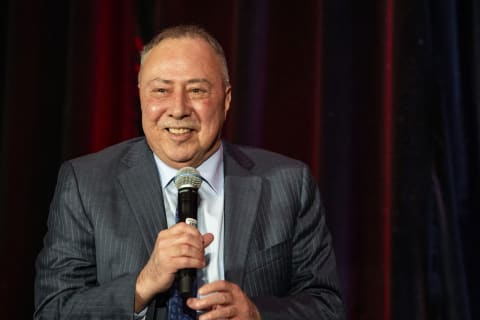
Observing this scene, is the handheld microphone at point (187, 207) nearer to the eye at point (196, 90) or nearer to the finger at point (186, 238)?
the finger at point (186, 238)

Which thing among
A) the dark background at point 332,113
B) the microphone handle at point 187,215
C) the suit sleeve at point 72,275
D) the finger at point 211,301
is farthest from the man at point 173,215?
the dark background at point 332,113

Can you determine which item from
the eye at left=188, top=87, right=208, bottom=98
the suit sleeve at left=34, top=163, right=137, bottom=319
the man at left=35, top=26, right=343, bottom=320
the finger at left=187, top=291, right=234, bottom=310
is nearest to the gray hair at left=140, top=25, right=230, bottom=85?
the man at left=35, top=26, right=343, bottom=320

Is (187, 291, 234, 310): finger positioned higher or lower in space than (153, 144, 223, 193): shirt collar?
lower

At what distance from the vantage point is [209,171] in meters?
1.70

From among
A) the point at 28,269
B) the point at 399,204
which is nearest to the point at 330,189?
the point at 399,204

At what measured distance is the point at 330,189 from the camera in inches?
89.6

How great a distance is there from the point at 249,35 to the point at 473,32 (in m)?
0.85

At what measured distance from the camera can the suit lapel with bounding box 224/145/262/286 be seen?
155cm

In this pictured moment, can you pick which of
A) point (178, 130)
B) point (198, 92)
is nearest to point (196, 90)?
point (198, 92)

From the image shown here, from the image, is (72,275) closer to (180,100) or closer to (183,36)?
(180,100)

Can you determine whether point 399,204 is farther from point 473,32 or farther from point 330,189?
point 473,32

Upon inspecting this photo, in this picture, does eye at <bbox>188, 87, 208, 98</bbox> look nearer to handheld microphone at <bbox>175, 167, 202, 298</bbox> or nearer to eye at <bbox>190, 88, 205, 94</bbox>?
eye at <bbox>190, 88, 205, 94</bbox>

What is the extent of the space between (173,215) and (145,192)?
10 cm

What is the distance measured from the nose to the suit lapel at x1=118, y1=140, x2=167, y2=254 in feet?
0.54
